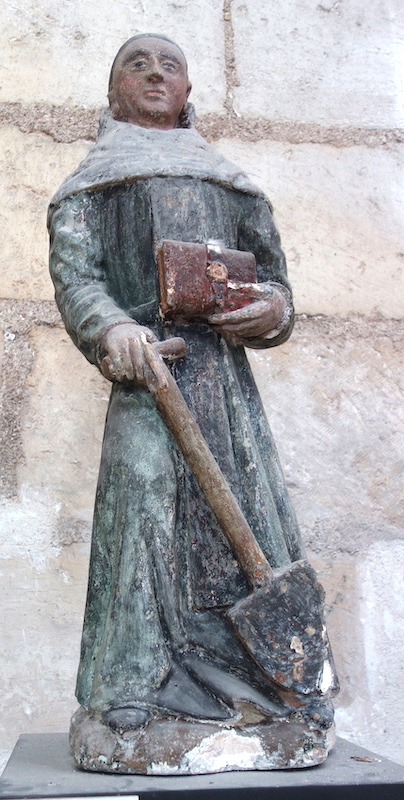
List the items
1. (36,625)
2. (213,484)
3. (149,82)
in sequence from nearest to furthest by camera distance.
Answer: (213,484)
(149,82)
(36,625)

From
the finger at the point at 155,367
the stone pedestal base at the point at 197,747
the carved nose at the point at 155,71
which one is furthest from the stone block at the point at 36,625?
the carved nose at the point at 155,71

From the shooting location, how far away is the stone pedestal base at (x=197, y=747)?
1.37 meters

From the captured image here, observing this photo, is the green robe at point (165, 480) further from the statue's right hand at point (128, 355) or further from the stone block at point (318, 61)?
the stone block at point (318, 61)

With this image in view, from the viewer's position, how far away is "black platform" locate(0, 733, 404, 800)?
1285 millimetres

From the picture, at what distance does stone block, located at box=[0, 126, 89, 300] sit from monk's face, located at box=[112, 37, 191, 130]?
2.50 feet

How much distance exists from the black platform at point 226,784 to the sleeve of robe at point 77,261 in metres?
0.61

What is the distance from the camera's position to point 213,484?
4.88 feet

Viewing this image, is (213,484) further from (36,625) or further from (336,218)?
(336,218)

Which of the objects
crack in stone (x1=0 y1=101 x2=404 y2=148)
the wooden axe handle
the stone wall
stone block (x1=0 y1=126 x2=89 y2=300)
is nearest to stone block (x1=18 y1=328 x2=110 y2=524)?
the stone wall

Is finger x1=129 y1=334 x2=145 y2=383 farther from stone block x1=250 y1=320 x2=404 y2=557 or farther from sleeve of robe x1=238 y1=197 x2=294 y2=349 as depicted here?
stone block x1=250 y1=320 x2=404 y2=557

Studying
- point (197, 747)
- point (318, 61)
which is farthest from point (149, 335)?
point (318, 61)

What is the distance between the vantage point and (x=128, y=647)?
1468 mm

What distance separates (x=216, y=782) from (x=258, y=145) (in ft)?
5.68

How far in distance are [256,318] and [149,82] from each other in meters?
0.45
